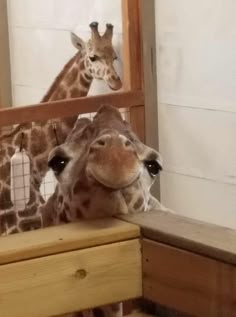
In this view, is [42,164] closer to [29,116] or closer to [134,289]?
[29,116]

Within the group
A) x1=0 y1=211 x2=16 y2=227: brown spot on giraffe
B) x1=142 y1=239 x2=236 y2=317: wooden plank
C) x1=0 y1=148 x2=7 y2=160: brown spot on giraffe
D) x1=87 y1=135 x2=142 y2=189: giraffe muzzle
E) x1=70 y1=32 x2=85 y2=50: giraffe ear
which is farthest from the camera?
x1=70 y1=32 x2=85 y2=50: giraffe ear

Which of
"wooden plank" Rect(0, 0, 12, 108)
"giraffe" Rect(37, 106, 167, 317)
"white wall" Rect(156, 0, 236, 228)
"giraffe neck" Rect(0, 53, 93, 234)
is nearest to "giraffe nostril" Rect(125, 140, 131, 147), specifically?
"giraffe" Rect(37, 106, 167, 317)

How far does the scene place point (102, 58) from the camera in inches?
95.8

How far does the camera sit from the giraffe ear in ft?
8.23

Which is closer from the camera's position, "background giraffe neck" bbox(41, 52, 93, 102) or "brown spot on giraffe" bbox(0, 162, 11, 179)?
"brown spot on giraffe" bbox(0, 162, 11, 179)

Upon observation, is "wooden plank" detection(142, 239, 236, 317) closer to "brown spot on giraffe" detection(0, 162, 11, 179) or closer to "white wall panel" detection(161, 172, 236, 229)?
"brown spot on giraffe" detection(0, 162, 11, 179)

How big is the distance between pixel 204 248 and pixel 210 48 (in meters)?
1.47

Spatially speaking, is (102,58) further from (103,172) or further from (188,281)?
(188,281)

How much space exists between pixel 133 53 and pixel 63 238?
1503 millimetres

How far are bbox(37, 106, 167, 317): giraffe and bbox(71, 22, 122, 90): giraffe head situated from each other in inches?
39.5

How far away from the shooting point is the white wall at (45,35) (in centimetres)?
253

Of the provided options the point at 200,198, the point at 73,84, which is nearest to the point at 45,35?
the point at 73,84

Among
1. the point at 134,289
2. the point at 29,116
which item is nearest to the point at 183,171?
the point at 29,116

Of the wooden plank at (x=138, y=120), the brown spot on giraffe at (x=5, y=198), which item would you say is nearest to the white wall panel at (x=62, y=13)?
the wooden plank at (x=138, y=120)
